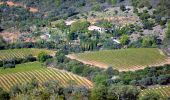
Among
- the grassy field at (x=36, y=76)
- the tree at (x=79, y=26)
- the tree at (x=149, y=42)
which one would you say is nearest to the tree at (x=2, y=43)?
the grassy field at (x=36, y=76)

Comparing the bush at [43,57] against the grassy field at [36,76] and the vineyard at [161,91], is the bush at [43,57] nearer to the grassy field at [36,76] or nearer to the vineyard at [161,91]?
the grassy field at [36,76]

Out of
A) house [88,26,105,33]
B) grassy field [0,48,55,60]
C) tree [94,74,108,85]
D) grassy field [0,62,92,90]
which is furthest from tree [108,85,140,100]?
house [88,26,105,33]

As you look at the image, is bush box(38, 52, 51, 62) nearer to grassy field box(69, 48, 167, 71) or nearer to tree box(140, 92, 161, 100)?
grassy field box(69, 48, 167, 71)

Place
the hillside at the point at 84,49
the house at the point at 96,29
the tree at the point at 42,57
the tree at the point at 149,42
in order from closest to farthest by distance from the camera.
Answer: the hillside at the point at 84,49 → the tree at the point at 42,57 → the tree at the point at 149,42 → the house at the point at 96,29

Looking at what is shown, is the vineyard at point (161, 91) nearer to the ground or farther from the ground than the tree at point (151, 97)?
nearer to the ground

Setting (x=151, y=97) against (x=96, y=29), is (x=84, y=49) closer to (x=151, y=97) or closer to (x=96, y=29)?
(x=96, y=29)

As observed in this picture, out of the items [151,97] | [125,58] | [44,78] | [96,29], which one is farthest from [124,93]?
[96,29]

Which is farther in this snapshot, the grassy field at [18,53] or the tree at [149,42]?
the tree at [149,42]

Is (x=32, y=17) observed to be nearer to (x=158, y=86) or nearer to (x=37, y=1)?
(x=37, y=1)

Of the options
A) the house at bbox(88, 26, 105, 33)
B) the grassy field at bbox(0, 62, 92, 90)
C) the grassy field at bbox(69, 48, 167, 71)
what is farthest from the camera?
the house at bbox(88, 26, 105, 33)
